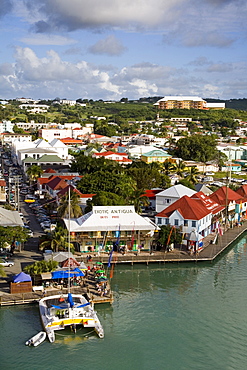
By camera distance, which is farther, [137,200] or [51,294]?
[137,200]

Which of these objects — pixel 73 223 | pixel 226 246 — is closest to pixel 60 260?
pixel 73 223

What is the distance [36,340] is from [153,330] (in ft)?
24.6

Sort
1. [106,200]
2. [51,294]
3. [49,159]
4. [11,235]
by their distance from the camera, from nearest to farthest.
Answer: [51,294] → [11,235] → [106,200] → [49,159]

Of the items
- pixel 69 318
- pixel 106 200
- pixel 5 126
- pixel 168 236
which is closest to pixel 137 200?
pixel 106 200

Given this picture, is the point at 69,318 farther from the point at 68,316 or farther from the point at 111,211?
the point at 111,211

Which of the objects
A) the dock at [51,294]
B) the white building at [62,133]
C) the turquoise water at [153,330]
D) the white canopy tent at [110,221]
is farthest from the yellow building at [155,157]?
the dock at [51,294]

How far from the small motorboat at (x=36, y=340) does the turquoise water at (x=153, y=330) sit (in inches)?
12.8

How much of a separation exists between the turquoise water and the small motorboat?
12.8 inches

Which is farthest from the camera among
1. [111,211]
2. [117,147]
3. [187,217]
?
[117,147]

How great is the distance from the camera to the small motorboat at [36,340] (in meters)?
27.8

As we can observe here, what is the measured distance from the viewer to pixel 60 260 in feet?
123

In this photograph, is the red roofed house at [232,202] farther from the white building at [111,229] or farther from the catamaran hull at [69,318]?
the catamaran hull at [69,318]

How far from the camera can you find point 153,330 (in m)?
30.4

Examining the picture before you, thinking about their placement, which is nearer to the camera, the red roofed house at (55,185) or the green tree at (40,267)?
the green tree at (40,267)
